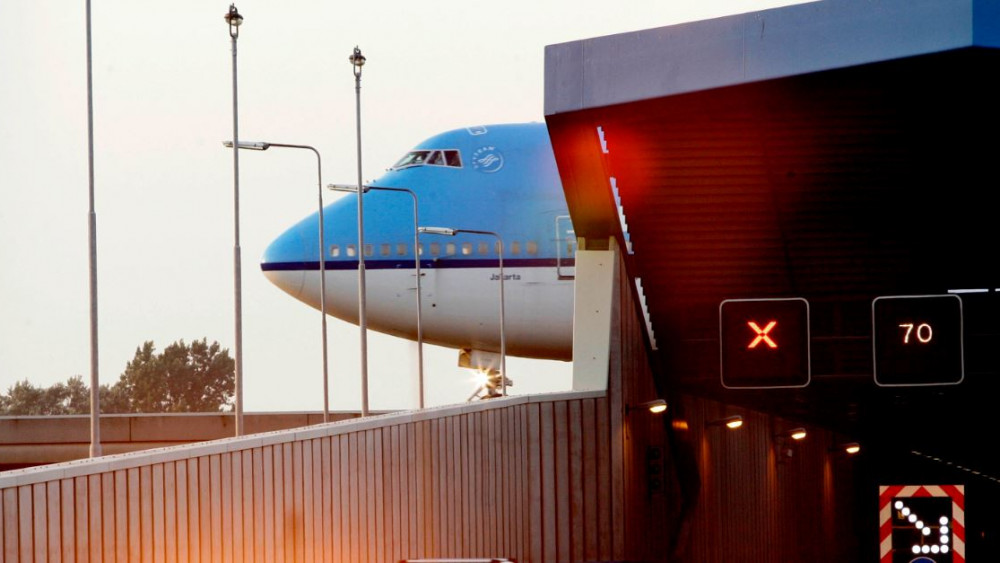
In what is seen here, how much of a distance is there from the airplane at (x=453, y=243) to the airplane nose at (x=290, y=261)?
0.09 feet

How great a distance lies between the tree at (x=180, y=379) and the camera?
430ft

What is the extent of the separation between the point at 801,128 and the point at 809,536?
24647 mm

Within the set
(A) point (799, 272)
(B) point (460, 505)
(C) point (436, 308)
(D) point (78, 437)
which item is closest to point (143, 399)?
(D) point (78, 437)

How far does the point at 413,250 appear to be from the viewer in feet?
158

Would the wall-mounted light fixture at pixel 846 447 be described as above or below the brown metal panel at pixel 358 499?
below

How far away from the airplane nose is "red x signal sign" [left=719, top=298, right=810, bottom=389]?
2985 centimetres

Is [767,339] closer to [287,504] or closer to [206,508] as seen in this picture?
[287,504]

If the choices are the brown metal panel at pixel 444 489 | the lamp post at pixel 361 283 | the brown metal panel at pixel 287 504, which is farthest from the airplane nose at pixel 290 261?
the brown metal panel at pixel 287 504

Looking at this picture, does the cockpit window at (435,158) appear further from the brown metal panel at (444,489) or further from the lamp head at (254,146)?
the brown metal panel at (444,489)

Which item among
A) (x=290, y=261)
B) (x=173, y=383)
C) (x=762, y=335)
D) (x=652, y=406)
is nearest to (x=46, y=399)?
(x=173, y=383)

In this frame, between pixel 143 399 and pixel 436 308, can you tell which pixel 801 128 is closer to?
pixel 436 308

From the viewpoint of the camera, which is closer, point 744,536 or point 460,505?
point 460,505

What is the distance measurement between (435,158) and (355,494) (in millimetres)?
32585

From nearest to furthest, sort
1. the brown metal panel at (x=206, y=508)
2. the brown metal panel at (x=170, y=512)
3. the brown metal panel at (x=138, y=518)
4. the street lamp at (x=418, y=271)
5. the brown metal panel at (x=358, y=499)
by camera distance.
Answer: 1. the brown metal panel at (x=138, y=518)
2. the brown metal panel at (x=170, y=512)
3. the brown metal panel at (x=206, y=508)
4. the brown metal panel at (x=358, y=499)
5. the street lamp at (x=418, y=271)
